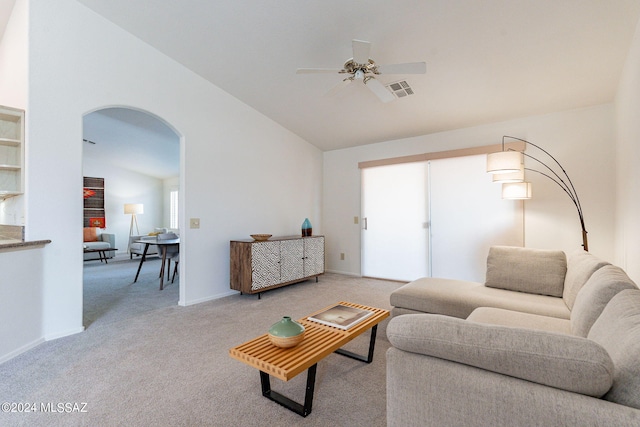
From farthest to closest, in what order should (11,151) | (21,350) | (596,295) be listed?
(11,151)
(21,350)
(596,295)

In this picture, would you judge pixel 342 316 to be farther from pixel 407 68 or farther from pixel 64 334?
pixel 64 334

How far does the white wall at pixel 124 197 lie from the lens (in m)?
7.98

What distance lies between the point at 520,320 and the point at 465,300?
→ 52 centimetres

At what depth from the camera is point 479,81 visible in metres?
3.22

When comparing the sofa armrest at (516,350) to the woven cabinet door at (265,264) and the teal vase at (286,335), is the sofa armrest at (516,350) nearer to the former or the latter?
the teal vase at (286,335)

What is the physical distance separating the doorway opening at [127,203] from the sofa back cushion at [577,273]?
3.88m

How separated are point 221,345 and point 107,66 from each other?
3047mm

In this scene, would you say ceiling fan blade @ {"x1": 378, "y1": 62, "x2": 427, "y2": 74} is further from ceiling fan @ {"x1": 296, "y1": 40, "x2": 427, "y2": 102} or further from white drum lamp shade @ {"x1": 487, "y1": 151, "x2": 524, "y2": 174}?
white drum lamp shade @ {"x1": 487, "y1": 151, "x2": 524, "y2": 174}

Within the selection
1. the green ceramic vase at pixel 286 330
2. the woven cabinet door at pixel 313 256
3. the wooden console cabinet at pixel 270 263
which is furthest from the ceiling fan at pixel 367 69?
the woven cabinet door at pixel 313 256

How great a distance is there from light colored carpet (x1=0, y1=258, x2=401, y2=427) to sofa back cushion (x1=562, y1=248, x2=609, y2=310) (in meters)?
1.44

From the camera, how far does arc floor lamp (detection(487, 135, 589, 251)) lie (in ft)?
9.85

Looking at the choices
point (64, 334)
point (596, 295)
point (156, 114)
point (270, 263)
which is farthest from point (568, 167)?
point (64, 334)

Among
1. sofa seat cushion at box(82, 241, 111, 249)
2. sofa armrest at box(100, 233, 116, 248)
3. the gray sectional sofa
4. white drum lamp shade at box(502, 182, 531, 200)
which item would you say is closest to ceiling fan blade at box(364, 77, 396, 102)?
white drum lamp shade at box(502, 182, 531, 200)

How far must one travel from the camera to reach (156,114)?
3.47m
